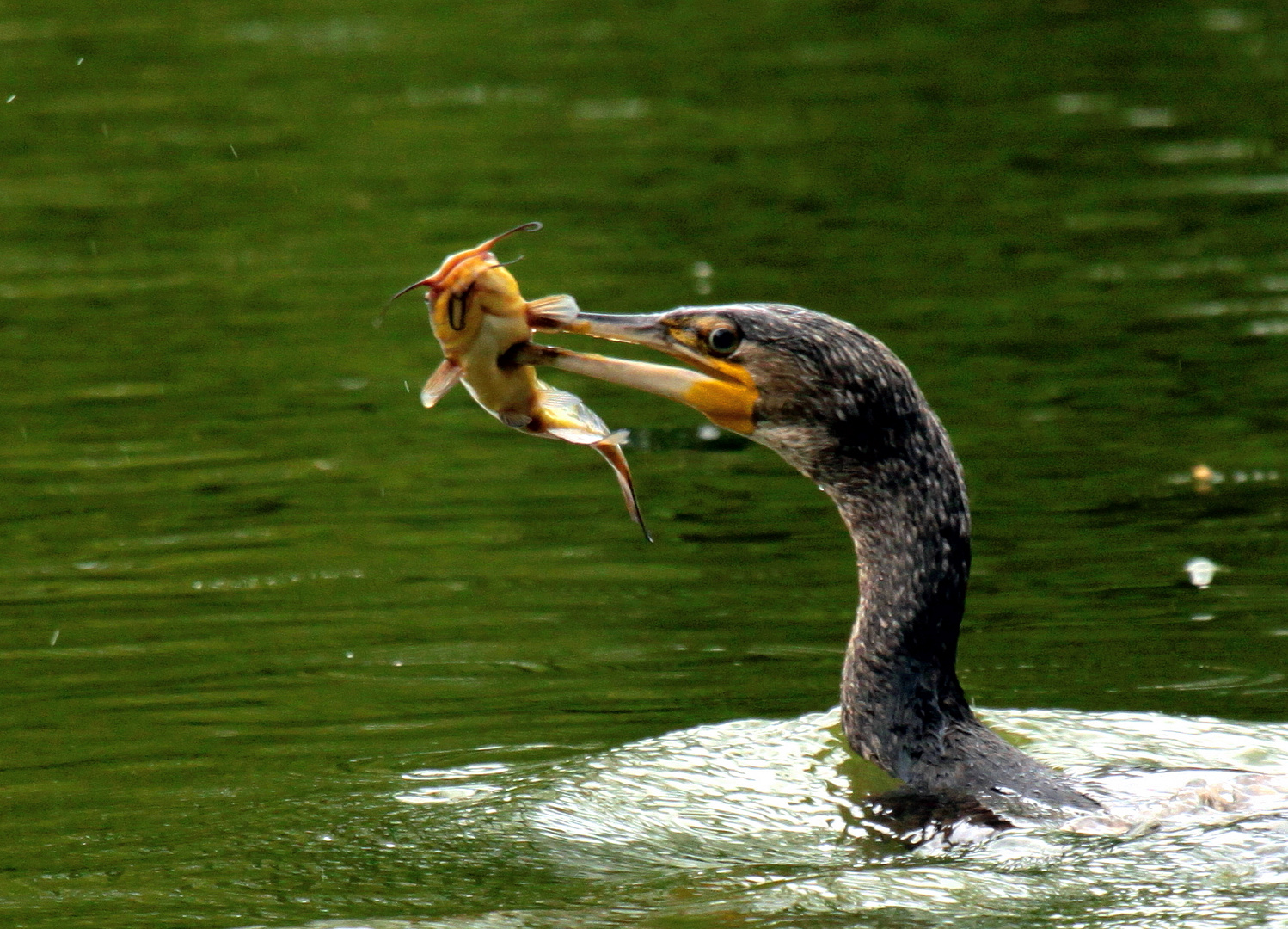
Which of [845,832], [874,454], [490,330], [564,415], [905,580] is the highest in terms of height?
[490,330]

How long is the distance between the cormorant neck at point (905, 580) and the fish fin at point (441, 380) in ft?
3.10

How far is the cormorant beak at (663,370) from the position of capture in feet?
19.4

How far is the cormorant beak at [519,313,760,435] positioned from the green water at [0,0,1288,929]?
3.61 ft

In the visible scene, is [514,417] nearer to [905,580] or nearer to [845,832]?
[905,580]

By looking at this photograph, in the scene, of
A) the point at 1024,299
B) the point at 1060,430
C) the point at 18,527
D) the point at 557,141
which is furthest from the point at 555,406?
the point at 557,141

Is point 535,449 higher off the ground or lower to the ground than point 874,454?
lower

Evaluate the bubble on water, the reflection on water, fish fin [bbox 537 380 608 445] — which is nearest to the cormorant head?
fish fin [bbox 537 380 608 445]

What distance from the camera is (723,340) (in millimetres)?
6070

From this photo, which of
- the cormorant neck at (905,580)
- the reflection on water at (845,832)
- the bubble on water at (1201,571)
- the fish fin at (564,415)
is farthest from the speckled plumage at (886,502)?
the bubble on water at (1201,571)

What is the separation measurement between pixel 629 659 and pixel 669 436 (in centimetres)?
309

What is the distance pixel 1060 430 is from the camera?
32.4ft

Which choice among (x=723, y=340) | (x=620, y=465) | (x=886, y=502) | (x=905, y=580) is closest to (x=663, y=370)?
(x=723, y=340)

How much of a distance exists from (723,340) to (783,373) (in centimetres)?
20

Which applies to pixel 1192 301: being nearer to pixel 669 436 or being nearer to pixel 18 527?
pixel 669 436
